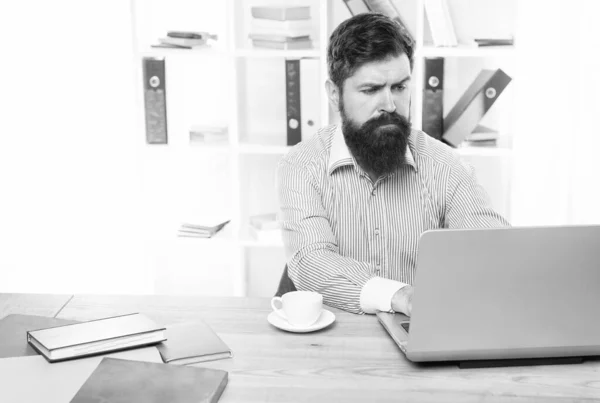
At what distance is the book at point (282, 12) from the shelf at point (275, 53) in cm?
14

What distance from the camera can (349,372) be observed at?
1.32m

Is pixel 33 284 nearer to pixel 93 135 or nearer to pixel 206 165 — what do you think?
pixel 93 135

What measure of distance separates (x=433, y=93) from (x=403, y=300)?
1645 mm

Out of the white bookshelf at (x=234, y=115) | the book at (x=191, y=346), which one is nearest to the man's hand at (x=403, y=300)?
the book at (x=191, y=346)

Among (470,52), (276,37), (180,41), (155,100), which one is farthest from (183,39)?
(470,52)

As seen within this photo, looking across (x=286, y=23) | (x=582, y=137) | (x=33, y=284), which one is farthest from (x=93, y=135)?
(x=582, y=137)

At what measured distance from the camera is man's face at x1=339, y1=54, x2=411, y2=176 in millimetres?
2076

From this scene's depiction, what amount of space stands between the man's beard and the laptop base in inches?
33.9

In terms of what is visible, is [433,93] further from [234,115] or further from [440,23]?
[234,115]

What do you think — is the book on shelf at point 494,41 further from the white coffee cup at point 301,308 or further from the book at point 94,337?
the book at point 94,337

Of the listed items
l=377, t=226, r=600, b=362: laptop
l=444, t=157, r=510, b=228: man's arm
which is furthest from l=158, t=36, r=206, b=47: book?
l=377, t=226, r=600, b=362: laptop

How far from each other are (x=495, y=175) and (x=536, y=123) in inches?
11.9

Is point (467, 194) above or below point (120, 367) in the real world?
above

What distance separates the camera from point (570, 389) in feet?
4.11
